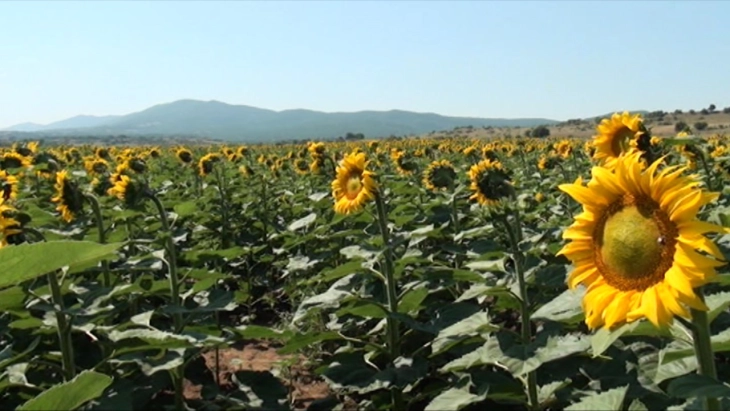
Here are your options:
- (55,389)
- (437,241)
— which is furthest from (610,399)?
(437,241)

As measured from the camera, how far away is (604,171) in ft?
6.33

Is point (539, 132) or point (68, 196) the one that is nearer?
point (68, 196)

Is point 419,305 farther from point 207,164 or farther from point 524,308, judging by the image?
point 207,164

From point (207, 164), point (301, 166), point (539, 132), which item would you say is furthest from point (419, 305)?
point (539, 132)

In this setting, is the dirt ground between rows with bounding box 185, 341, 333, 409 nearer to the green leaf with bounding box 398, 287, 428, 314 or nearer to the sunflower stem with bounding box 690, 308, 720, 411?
the green leaf with bounding box 398, 287, 428, 314

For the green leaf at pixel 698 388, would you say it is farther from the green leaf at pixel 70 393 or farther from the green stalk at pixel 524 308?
the green stalk at pixel 524 308

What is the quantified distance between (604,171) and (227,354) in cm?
492

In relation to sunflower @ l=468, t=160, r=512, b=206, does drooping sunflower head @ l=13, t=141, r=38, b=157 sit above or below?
below

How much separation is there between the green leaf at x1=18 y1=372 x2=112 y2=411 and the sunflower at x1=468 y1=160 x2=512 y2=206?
9.85 ft

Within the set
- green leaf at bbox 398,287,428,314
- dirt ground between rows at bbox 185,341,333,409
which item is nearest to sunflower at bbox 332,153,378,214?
green leaf at bbox 398,287,428,314

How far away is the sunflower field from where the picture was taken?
1.75 meters

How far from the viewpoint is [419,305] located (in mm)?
4625

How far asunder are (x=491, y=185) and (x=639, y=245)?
6.69 feet

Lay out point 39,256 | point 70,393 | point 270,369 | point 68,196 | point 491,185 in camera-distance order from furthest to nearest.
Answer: point 270,369
point 68,196
point 491,185
point 70,393
point 39,256
